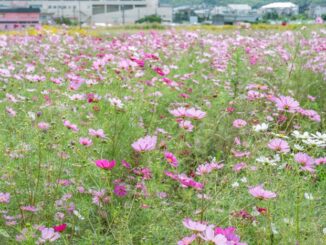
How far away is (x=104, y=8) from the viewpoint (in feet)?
170

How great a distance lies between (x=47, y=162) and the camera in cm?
180

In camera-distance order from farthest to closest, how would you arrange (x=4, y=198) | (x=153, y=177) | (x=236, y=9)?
(x=236, y=9), (x=153, y=177), (x=4, y=198)

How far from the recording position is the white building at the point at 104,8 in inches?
1896

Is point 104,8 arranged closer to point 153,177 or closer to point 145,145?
point 153,177

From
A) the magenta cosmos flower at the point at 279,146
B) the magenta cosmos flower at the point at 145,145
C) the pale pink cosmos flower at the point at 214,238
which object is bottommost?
the pale pink cosmos flower at the point at 214,238

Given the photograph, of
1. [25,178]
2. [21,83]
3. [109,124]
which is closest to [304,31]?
[109,124]

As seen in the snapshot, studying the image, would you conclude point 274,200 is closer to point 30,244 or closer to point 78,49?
point 30,244

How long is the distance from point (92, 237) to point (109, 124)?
777 millimetres

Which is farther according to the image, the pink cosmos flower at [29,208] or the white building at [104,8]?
the white building at [104,8]

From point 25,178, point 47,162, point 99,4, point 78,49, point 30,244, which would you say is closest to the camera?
point 30,244

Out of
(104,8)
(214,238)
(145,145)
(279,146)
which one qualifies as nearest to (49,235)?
(145,145)

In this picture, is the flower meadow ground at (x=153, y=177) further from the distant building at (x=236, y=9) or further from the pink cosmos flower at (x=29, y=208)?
the distant building at (x=236, y=9)

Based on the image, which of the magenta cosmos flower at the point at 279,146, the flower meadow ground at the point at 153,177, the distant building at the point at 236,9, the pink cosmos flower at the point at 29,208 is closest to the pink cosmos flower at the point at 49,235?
the flower meadow ground at the point at 153,177

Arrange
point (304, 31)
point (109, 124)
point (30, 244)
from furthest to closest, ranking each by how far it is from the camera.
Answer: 1. point (304, 31)
2. point (109, 124)
3. point (30, 244)
